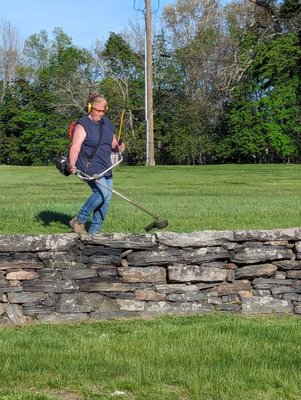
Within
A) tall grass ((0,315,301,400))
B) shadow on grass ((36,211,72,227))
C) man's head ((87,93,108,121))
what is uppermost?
man's head ((87,93,108,121))

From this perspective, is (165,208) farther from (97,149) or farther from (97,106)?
(97,106)

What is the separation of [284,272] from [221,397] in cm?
258

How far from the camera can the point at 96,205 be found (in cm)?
737

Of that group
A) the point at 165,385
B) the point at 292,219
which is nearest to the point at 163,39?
the point at 292,219

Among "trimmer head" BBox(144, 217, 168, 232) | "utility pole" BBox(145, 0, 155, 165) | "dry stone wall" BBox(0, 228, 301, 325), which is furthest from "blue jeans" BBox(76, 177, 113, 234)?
"utility pole" BBox(145, 0, 155, 165)

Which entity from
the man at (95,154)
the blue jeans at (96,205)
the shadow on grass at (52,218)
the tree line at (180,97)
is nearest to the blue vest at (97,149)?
the man at (95,154)

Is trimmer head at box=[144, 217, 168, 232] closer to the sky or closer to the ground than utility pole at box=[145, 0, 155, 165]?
closer to the ground

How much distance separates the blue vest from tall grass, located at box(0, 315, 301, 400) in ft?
6.39

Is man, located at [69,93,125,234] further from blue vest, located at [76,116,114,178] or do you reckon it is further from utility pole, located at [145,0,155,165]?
utility pole, located at [145,0,155,165]

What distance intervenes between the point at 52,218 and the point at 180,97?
36790 mm

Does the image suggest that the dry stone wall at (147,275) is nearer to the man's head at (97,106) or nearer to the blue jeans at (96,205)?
the blue jeans at (96,205)

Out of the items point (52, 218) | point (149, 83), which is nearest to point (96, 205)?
point (52, 218)

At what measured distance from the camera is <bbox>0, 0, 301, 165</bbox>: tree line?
4081 centimetres

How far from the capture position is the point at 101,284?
6.24 metres
